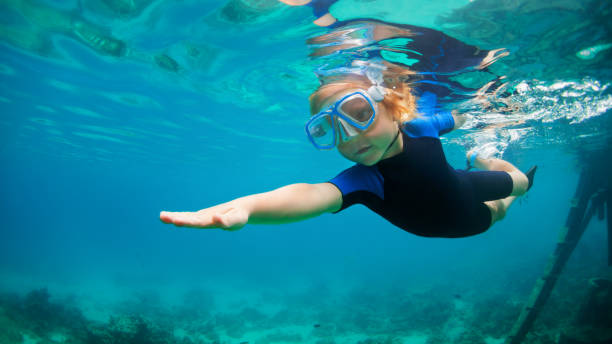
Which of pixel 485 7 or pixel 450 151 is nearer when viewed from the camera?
pixel 485 7

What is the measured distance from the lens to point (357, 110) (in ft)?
8.46

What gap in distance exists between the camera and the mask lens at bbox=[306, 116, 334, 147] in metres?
2.75

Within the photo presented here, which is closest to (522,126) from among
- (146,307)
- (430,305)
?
(430,305)

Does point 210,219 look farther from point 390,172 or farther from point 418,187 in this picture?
point 418,187

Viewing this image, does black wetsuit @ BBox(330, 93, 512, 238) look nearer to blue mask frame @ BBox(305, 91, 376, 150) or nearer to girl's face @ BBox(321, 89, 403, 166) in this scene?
girl's face @ BBox(321, 89, 403, 166)

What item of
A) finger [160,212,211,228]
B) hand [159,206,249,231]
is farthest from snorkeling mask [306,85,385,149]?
finger [160,212,211,228]

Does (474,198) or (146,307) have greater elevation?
(146,307)

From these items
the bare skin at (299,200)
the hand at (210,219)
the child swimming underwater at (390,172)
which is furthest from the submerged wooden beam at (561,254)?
the hand at (210,219)

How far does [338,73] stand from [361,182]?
6870mm

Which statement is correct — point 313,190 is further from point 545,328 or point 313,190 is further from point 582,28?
point 545,328

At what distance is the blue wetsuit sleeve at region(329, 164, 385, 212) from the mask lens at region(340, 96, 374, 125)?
50 centimetres

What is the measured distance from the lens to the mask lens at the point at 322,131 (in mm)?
2750

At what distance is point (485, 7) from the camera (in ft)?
19.6

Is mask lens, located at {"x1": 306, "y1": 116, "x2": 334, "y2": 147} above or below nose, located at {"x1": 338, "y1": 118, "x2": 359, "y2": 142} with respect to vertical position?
above
